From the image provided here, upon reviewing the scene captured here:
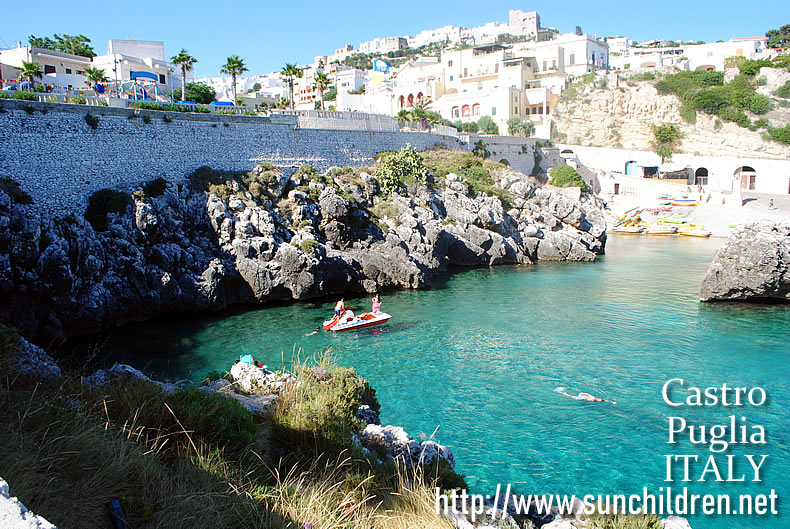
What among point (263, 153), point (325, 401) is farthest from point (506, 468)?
point (263, 153)

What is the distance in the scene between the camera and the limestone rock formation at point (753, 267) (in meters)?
22.0

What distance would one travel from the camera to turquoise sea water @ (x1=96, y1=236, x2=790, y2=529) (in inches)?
435

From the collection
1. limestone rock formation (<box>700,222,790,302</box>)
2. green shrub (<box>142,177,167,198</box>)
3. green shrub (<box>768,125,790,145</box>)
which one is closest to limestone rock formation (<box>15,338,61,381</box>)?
green shrub (<box>142,177,167,198</box>)

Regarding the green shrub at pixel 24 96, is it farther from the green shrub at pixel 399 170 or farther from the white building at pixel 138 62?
the white building at pixel 138 62

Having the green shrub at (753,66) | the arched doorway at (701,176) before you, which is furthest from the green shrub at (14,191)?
the green shrub at (753,66)

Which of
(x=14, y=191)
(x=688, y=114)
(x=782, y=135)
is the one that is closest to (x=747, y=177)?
(x=782, y=135)

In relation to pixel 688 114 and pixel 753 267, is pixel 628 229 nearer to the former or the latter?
pixel 688 114

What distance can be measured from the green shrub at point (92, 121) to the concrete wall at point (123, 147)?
0.41ft

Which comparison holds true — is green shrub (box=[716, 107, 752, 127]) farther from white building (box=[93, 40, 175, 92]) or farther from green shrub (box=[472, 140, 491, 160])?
white building (box=[93, 40, 175, 92])

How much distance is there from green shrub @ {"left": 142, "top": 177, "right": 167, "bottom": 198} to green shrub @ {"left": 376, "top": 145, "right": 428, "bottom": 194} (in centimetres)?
1273

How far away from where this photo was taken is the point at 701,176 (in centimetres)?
5738

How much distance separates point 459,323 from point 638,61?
76.0 metres

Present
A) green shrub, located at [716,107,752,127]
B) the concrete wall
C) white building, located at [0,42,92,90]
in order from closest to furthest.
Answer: the concrete wall, white building, located at [0,42,92,90], green shrub, located at [716,107,752,127]

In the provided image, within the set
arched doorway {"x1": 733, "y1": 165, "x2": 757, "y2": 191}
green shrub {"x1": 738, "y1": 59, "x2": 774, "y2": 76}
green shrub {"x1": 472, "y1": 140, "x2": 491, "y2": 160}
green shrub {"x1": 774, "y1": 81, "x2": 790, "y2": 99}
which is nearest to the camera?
green shrub {"x1": 472, "y1": 140, "x2": 491, "y2": 160}
